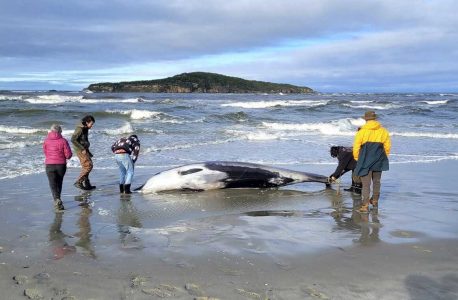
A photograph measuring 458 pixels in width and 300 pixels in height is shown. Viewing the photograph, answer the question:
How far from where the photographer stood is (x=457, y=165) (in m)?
14.5

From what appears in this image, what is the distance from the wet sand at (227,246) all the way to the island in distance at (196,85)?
13040 cm

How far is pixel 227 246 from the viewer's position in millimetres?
6391

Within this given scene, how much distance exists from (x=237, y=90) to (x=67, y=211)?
146 metres

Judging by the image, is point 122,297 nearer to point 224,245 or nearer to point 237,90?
point 224,245

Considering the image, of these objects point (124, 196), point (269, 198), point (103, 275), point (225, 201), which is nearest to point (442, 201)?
point (269, 198)

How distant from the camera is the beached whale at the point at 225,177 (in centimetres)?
1059

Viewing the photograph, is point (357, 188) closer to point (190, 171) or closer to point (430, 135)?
point (190, 171)

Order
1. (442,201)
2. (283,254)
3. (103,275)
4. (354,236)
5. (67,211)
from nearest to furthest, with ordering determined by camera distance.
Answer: (103,275) < (283,254) < (354,236) < (67,211) < (442,201)

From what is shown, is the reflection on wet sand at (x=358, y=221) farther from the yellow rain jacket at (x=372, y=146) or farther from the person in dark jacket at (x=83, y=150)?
the person in dark jacket at (x=83, y=150)

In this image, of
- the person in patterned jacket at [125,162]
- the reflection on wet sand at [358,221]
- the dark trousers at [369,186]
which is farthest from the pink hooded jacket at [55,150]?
the dark trousers at [369,186]

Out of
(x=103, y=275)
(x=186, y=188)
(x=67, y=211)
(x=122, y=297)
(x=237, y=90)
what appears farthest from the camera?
(x=237, y=90)

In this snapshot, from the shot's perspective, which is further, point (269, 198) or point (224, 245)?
point (269, 198)

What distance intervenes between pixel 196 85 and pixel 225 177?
138 metres

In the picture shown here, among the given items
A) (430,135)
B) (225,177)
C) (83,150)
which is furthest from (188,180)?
(430,135)
